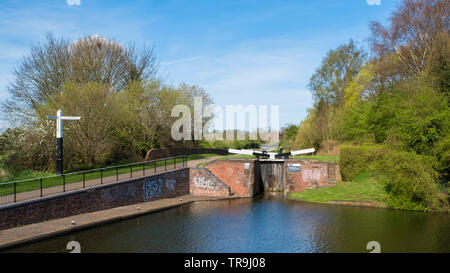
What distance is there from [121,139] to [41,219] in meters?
16.8

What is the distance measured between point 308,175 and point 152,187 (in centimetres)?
1082

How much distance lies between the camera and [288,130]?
54844 mm

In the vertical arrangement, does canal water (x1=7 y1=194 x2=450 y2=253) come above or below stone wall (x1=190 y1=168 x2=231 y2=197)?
below

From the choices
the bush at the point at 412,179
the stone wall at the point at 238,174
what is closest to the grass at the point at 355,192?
the bush at the point at 412,179

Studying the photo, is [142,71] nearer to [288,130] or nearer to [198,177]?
[198,177]

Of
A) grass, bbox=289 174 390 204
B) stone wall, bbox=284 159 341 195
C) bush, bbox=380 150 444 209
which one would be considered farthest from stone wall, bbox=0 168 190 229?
bush, bbox=380 150 444 209

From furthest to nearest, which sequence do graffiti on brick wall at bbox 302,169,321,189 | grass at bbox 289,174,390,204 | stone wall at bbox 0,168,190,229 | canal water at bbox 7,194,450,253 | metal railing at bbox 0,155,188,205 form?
graffiti on brick wall at bbox 302,169,321,189 → grass at bbox 289,174,390,204 → metal railing at bbox 0,155,188,205 → stone wall at bbox 0,168,190,229 → canal water at bbox 7,194,450,253

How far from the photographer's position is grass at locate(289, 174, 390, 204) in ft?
71.2

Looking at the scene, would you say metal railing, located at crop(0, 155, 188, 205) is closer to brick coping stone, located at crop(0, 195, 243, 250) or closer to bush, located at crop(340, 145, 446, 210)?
brick coping stone, located at crop(0, 195, 243, 250)

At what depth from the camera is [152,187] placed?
73.2ft

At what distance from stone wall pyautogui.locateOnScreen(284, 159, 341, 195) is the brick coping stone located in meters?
8.09

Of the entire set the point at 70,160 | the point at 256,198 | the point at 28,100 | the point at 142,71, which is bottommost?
the point at 256,198

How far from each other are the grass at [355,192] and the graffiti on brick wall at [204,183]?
538 centimetres
